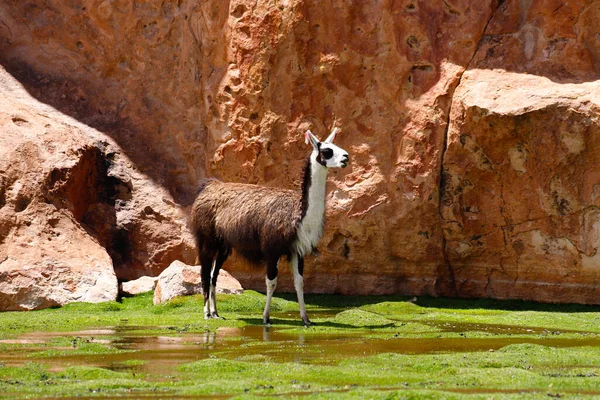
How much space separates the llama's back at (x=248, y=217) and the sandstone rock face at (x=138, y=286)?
3.20 meters

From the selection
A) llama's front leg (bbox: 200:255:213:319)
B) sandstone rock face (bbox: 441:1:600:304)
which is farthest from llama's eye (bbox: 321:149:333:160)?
sandstone rock face (bbox: 441:1:600:304)

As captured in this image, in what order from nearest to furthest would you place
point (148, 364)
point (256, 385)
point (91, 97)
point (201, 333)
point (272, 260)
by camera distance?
point (256, 385)
point (148, 364)
point (201, 333)
point (272, 260)
point (91, 97)

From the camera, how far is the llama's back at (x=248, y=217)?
15.0 m

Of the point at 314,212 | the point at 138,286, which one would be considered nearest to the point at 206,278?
the point at 314,212

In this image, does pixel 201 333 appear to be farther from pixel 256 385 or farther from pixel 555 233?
pixel 555 233

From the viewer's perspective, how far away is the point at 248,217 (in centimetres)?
1553

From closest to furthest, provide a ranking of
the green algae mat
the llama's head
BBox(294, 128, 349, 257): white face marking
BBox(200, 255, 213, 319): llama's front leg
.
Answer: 1. the green algae mat
2. the llama's head
3. BBox(294, 128, 349, 257): white face marking
4. BBox(200, 255, 213, 319): llama's front leg

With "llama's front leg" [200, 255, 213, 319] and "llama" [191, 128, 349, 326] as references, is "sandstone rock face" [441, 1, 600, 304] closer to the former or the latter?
"llama" [191, 128, 349, 326]

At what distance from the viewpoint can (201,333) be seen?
44.8ft

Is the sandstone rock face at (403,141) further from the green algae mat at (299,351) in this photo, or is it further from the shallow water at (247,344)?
the shallow water at (247,344)

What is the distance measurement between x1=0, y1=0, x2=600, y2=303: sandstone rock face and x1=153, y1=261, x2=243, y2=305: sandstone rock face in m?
2.47

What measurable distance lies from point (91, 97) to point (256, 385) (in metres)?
16.0

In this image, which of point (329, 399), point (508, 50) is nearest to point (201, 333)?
point (329, 399)

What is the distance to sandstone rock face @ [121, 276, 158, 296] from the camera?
62.3 feet
